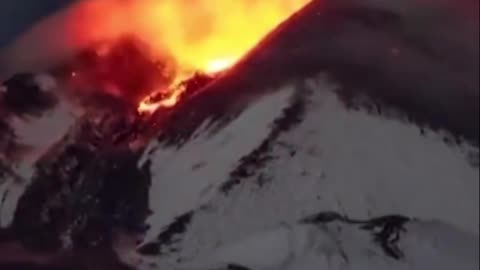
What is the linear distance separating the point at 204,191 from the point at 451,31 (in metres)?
0.19

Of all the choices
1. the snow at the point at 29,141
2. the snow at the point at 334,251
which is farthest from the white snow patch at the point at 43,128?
the snow at the point at 334,251

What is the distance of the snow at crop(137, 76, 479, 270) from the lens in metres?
1.12

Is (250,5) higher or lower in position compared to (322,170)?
higher

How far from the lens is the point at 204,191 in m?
1.16

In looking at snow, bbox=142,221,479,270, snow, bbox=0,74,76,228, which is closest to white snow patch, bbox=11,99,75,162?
snow, bbox=0,74,76,228

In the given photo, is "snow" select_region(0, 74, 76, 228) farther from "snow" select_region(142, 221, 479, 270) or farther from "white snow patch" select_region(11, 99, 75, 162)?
"snow" select_region(142, 221, 479, 270)

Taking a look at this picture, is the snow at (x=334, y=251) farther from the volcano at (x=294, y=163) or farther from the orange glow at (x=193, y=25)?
the orange glow at (x=193, y=25)

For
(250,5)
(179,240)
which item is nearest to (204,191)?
(179,240)

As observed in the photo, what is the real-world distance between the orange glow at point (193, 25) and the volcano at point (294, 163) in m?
0.03

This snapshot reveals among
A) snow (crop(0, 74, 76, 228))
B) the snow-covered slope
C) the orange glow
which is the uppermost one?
the orange glow

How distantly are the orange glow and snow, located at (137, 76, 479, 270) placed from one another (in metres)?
0.09

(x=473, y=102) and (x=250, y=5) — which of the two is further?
(x=250, y=5)

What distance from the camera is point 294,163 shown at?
1.14m

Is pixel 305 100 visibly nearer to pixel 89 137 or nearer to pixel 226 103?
pixel 226 103
